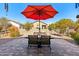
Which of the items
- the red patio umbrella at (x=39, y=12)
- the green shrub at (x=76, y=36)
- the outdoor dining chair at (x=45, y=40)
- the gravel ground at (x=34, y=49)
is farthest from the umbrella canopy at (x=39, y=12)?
the green shrub at (x=76, y=36)

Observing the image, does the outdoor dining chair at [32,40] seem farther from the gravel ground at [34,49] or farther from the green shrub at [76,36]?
the green shrub at [76,36]

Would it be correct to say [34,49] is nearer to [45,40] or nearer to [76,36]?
[45,40]

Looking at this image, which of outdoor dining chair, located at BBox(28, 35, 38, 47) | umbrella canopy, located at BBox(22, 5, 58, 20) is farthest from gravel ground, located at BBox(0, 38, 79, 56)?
umbrella canopy, located at BBox(22, 5, 58, 20)

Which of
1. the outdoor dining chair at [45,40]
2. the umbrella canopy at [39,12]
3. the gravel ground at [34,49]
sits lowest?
the gravel ground at [34,49]

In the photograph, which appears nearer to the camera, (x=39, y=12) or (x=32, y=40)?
(x=39, y=12)

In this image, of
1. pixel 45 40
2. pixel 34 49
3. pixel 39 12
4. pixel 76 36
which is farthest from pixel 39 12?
pixel 76 36

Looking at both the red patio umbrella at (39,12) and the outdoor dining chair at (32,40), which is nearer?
the red patio umbrella at (39,12)

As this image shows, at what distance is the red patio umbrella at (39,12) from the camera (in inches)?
292

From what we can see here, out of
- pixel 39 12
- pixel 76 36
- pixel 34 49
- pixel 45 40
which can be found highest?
pixel 39 12


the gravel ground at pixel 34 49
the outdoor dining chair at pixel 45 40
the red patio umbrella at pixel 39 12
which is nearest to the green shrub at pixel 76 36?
the gravel ground at pixel 34 49

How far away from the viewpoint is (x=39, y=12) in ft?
24.6

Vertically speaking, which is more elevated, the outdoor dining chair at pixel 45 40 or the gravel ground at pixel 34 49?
the outdoor dining chair at pixel 45 40

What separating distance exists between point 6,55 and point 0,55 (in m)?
0.19

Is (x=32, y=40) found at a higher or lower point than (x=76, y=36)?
lower
